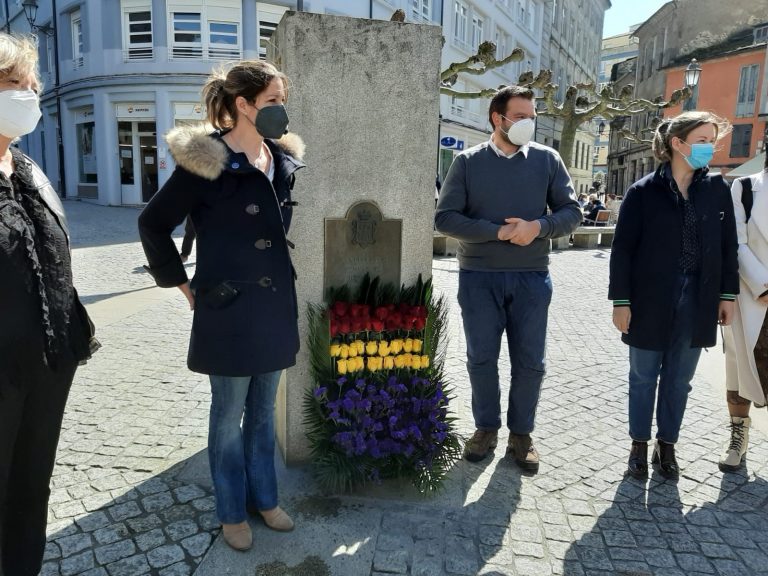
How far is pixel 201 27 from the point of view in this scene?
22.8 metres

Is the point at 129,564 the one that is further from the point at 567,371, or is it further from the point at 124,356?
the point at 567,371

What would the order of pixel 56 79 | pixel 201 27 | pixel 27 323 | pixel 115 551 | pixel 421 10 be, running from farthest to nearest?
pixel 421 10 < pixel 56 79 < pixel 201 27 < pixel 115 551 < pixel 27 323

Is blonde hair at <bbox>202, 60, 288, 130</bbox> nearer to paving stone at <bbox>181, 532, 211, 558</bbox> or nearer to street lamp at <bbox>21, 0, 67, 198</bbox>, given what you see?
paving stone at <bbox>181, 532, 211, 558</bbox>

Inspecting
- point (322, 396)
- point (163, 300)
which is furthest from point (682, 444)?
point (163, 300)

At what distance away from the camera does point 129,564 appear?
8.63ft

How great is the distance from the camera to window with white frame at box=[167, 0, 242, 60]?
22.7 m

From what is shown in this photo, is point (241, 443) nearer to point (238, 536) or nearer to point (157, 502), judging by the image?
point (238, 536)

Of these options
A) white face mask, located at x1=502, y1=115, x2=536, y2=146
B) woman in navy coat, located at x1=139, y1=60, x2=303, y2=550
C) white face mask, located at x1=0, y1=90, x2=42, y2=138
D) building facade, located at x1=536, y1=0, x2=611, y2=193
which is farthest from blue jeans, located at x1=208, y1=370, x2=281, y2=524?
building facade, located at x1=536, y1=0, x2=611, y2=193

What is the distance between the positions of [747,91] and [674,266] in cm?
3825

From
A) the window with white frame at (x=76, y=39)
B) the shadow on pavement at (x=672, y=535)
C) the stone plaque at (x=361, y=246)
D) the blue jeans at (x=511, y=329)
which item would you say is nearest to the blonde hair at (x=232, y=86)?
the stone plaque at (x=361, y=246)

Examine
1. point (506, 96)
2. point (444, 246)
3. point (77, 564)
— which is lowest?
point (77, 564)

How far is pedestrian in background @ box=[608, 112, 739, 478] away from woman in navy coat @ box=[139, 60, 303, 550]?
1.97 metres

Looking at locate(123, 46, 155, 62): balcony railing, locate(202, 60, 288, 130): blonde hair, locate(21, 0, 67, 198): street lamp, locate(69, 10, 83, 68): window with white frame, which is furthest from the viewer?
locate(21, 0, 67, 198): street lamp

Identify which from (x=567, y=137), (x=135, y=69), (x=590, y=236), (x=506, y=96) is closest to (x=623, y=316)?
(x=506, y=96)
